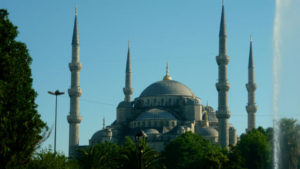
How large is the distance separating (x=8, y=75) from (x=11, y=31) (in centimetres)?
224

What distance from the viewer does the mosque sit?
105375mm

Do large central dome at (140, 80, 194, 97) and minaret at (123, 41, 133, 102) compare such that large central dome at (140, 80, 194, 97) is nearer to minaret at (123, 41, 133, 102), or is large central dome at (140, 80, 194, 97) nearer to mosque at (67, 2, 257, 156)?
mosque at (67, 2, 257, 156)

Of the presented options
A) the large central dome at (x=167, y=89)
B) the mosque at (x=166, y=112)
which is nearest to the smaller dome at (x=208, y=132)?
the mosque at (x=166, y=112)

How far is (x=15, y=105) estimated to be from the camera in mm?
31953

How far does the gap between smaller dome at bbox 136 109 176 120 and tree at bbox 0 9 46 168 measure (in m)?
88.1

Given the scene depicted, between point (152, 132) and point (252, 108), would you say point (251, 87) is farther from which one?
point (152, 132)

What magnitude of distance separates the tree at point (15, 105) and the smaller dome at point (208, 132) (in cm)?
8509

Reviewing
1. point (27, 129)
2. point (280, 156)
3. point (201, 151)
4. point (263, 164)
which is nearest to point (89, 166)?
point (27, 129)

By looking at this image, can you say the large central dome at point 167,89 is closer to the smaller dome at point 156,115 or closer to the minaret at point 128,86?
the minaret at point 128,86

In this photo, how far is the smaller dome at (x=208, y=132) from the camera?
117 metres

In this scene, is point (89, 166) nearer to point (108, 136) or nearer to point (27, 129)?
point (27, 129)

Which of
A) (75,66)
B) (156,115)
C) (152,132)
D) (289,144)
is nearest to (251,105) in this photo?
(152,132)

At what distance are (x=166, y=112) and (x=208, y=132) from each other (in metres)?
9.93

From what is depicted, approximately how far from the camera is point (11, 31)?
32.6m
